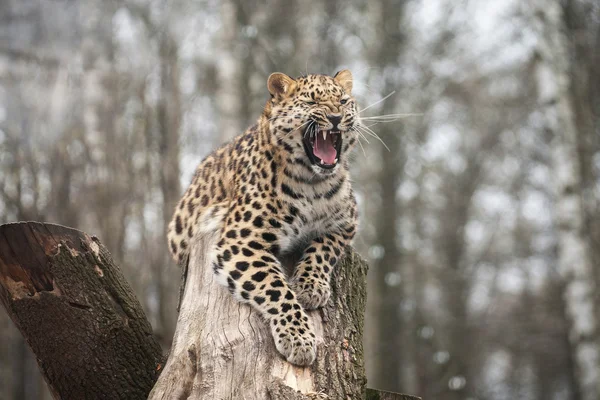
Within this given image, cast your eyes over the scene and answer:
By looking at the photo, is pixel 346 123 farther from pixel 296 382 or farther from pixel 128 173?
pixel 128 173

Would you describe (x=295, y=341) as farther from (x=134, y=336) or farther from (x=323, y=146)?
(x=323, y=146)

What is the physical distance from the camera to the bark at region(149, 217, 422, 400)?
15.1 ft

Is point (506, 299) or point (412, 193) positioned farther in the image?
point (506, 299)

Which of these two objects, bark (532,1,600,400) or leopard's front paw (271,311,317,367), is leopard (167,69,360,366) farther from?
bark (532,1,600,400)

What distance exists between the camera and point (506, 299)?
2888 centimetres

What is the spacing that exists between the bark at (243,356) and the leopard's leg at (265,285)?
0.34 ft

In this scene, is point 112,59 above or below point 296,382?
above

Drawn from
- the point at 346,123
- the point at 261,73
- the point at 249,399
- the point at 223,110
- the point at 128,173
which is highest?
the point at 261,73

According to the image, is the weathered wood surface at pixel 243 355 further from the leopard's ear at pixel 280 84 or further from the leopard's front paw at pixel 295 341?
the leopard's ear at pixel 280 84

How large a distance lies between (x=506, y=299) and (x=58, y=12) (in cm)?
2414

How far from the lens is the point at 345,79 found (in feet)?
20.4

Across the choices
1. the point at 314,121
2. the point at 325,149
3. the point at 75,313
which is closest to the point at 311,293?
the point at 325,149

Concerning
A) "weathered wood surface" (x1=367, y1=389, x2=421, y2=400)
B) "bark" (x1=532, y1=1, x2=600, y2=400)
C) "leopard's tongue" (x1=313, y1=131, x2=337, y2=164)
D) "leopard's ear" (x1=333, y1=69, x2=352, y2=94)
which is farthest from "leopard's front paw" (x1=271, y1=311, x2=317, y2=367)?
"bark" (x1=532, y1=1, x2=600, y2=400)

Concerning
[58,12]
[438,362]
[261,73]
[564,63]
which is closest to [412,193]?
[438,362]
